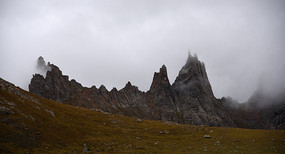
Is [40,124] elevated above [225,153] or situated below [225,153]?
above

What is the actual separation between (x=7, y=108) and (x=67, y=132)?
14198 millimetres

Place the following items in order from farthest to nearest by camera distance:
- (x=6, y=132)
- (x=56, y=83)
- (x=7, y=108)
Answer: (x=56, y=83) → (x=7, y=108) → (x=6, y=132)

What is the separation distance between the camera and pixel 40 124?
136ft

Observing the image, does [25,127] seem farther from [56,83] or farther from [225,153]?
[56,83]

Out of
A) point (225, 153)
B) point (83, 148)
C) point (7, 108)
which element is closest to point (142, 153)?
point (83, 148)

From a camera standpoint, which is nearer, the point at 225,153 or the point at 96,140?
the point at 225,153

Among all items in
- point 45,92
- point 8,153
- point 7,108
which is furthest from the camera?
point 45,92

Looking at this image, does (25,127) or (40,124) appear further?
(40,124)

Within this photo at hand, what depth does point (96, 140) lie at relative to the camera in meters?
43.6

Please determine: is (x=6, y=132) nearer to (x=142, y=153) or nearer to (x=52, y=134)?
(x=52, y=134)

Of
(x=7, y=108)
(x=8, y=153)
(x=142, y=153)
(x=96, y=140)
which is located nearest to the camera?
(x=8, y=153)

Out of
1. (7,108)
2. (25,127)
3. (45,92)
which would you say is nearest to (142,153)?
(25,127)

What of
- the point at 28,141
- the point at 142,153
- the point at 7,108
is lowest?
the point at 142,153

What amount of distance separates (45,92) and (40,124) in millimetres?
161883
